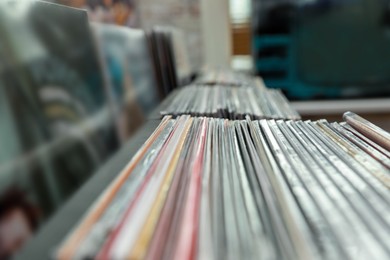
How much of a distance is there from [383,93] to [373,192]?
224cm

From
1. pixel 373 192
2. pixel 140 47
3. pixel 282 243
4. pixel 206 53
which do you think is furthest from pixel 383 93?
pixel 282 243

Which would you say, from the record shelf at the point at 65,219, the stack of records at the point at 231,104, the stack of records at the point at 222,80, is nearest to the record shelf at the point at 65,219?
the record shelf at the point at 65,219

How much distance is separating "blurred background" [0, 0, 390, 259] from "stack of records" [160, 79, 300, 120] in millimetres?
165

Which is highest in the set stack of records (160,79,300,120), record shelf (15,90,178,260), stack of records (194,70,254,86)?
record shelf (15,90,178,260)

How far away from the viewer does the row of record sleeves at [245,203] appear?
279mm

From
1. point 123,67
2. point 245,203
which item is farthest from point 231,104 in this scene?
point 245,203

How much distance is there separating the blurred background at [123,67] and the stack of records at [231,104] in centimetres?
16

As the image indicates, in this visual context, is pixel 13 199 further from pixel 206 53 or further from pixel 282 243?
pixel 206 53

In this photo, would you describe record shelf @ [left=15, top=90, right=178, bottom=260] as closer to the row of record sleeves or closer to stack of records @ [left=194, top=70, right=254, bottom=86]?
the row of record sleeves

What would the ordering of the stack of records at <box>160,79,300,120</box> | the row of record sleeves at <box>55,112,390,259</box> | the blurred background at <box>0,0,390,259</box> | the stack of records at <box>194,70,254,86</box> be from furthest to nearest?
1. the stack of records at <box>194,70,254,86</box>
2. the stack of records at <box>160,79,300,120</box>
3. the blurred background at <box>0,0,390,259</box>
4. the row of record sleeves at <box>55,112,390,259</box>

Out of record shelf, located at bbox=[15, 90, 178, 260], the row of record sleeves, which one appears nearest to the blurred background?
record shelf, located at bbox=[15, 90, 178, 260]

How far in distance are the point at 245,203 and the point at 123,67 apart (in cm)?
70

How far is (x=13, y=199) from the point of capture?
16.3 inches

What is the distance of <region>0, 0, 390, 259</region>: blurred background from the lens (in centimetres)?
46
